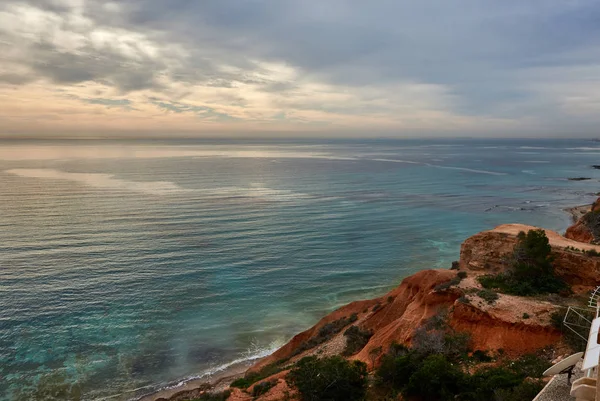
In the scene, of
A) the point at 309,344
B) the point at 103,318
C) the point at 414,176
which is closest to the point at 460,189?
the point at 414,176

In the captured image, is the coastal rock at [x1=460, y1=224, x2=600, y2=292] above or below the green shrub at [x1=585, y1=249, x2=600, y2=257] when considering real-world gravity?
below

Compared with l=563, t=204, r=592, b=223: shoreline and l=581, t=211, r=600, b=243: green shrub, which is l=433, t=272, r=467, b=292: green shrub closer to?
l=581, t=211, r=600, b=243: green shrub

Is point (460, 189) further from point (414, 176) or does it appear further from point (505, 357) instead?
point (505, 357)

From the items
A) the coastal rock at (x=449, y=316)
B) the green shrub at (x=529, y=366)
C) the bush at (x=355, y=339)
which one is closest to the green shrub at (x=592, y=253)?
the coastal rock at (x=449, y=316)

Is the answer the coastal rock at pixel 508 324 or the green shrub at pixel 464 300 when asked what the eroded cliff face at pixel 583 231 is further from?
the green shrub at pixel 464 300

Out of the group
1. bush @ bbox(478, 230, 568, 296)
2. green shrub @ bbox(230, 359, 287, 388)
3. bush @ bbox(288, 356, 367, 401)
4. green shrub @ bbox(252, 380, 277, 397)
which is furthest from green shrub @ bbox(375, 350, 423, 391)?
bush @ bbox(478, 230, 568, 296)

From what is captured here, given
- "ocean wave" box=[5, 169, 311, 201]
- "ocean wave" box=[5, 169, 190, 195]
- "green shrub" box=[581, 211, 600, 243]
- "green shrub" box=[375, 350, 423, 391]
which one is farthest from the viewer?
"ocean wave" box=[5, 169, 190, 195]
